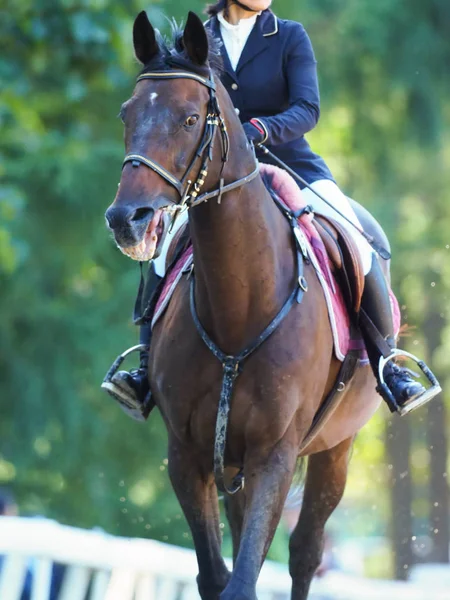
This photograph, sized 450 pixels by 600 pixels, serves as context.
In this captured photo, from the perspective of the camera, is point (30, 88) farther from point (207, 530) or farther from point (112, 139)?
point (207, 530)

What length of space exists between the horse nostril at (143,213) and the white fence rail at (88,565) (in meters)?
3.09

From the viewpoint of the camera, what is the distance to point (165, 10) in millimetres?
16375

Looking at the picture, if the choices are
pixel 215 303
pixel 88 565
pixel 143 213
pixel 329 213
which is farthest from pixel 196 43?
pixel 88 565

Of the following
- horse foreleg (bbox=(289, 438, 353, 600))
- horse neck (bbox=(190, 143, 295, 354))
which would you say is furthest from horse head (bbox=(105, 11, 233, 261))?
horse foreleg (bbox=(289, 438, 353, 600))

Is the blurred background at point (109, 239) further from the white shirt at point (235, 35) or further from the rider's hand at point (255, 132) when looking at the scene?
the rider's hand at point (255, 132)

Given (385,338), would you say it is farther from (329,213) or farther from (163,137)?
(163,137)

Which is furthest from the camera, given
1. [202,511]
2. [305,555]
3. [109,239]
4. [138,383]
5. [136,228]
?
[109,239]

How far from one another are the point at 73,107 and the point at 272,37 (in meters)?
9.50

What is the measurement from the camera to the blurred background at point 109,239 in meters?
16.6

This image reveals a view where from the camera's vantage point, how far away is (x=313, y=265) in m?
7.05

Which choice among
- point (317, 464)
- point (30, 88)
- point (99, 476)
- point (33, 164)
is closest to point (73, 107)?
point (33, 164)

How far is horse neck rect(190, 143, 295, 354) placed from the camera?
646cm

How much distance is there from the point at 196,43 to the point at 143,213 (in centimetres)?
85

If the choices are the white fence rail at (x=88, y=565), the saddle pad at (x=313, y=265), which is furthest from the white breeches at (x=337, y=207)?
the white fence rail at (x=88, y=565)
